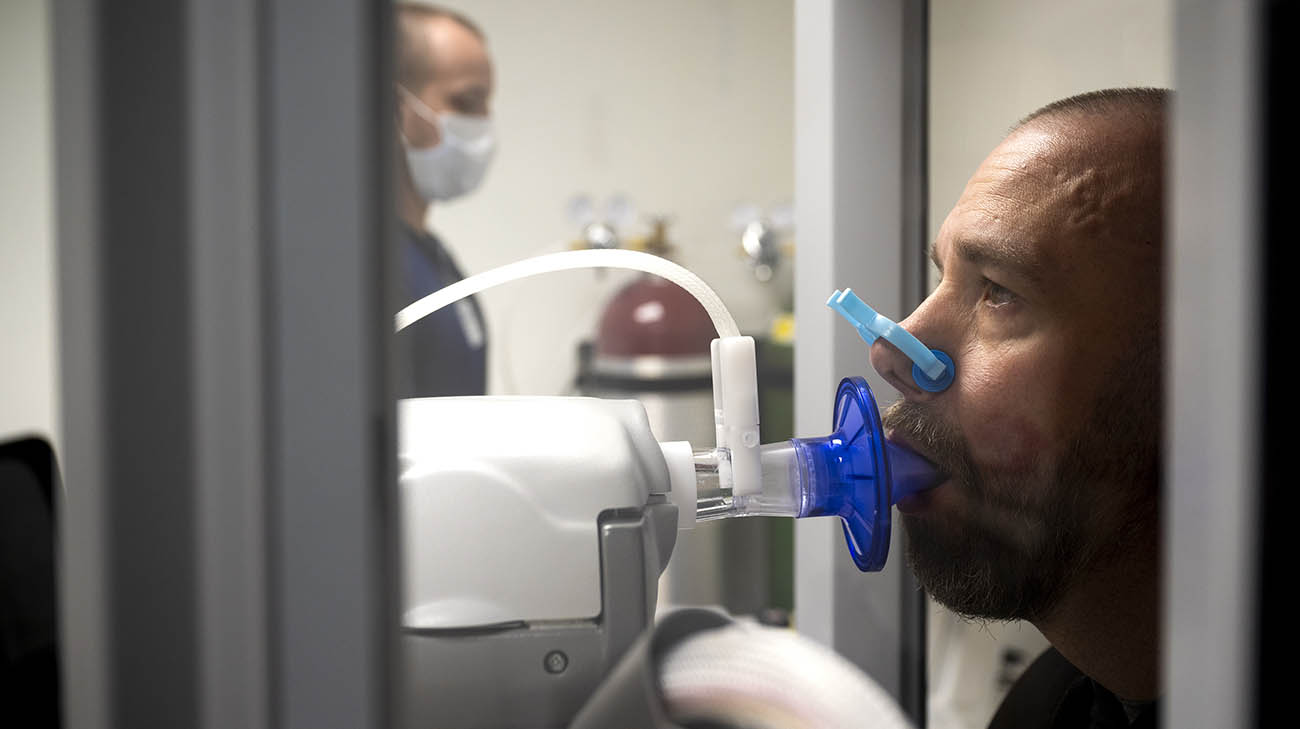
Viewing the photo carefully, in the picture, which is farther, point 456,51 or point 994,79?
point 456,51

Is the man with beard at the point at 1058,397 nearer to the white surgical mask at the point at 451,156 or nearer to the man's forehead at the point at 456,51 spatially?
the man's forehead at the point at 456,51

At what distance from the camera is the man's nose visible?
0.89m

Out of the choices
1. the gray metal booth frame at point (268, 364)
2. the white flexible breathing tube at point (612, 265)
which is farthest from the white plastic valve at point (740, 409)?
the gray metal booth frame at point (268, 364)


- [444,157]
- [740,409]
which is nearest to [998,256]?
[740,409]

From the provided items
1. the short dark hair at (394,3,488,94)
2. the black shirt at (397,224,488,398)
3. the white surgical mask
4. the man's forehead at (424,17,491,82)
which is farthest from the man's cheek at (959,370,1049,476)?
the white surgical mask

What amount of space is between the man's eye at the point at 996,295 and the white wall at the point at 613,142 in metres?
0.62

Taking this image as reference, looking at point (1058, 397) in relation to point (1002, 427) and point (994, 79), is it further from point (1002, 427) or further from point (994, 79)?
point (994, 79)

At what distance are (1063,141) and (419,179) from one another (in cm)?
91

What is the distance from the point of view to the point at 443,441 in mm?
682

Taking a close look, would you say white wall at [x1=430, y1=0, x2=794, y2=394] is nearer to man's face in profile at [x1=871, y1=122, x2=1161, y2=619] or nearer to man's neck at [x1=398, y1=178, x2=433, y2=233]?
man's neck at [x1=398, y1=178, x2=433, y2=233]

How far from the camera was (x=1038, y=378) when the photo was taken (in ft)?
2.72

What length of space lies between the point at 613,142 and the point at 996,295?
116cm

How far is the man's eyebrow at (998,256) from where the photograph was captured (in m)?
0.83

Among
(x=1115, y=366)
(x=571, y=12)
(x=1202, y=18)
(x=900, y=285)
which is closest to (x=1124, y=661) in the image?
(x=1115, y=366)
